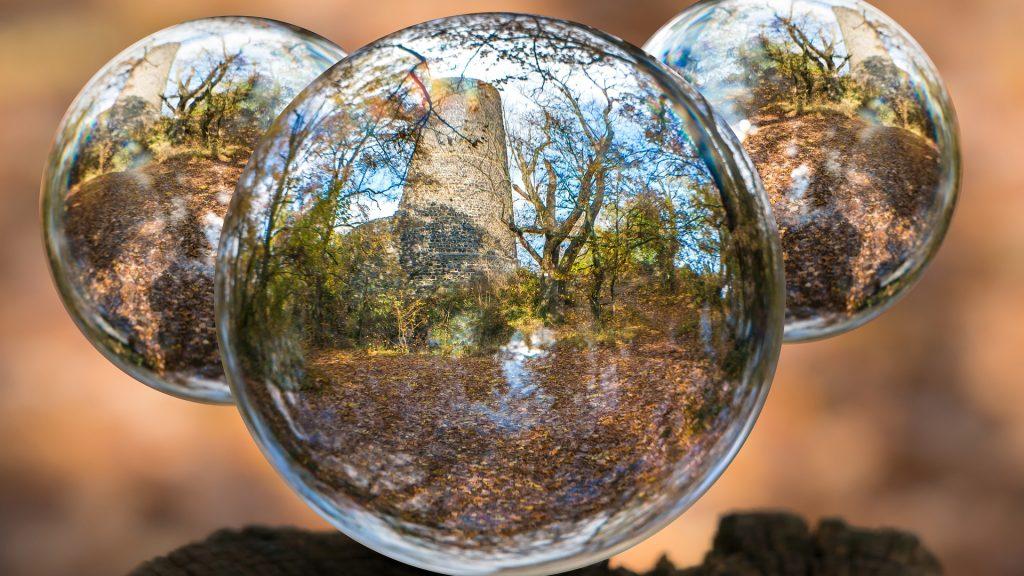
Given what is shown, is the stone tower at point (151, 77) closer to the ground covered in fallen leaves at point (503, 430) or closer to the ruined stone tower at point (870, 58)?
the ground covered in fallen leaves at point (503, 430)

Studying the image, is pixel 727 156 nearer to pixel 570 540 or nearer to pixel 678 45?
pixel 570 540

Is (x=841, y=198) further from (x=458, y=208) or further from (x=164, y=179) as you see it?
(x=164, y=179)

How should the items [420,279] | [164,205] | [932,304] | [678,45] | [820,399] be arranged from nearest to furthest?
[420,279] < [164,205] < [678,45] < [820,399] < [932,304]

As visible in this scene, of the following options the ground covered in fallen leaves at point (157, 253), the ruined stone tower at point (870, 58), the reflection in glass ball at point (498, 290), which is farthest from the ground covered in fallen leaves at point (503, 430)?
the ruined stone tower at point (870, 58)

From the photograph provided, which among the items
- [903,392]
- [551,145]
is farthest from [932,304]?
[551,145]

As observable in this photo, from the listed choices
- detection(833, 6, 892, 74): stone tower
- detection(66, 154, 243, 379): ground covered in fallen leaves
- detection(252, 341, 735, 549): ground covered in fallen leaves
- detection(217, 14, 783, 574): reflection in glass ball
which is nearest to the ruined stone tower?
detection(833, 6, 892, 74): stone tower

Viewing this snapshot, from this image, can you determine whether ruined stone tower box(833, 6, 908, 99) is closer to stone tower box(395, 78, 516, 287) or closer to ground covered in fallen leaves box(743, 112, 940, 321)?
ground covered in fallen leaves box(743, 112, 940, 321)

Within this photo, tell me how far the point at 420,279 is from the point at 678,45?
2.83ft

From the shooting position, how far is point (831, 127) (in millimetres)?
1634

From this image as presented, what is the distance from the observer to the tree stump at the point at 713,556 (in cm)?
163

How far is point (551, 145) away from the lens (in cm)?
101

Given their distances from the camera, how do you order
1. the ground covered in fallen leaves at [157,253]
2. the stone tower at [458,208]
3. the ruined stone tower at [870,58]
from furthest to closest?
the ruined stone tower at [870,58], the ground covered in fallen leaves at [157,253], the stone tower at [458,208]

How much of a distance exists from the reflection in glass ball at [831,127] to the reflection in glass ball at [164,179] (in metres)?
0.66

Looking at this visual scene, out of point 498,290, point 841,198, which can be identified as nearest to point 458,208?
point 498,290
